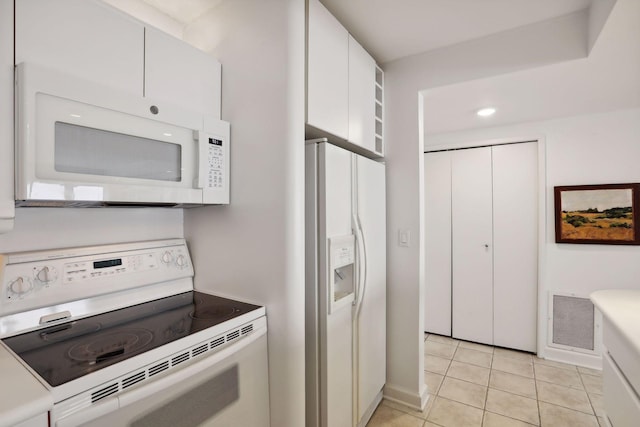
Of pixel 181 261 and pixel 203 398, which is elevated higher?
pixel 181 261

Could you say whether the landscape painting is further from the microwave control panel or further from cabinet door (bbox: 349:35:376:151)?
the microwave control panel

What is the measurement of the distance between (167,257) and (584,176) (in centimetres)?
344

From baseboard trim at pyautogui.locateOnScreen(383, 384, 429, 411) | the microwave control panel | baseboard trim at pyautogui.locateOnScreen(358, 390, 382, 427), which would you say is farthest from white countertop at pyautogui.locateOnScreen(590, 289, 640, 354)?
the microwave control panel

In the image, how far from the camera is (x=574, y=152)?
2.82 m

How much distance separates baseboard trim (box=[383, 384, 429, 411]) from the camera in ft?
7.02

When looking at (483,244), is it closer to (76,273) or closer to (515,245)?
(515,245)

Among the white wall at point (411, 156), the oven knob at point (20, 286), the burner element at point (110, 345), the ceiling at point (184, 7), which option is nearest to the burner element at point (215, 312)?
the burner element at point (110, 345)

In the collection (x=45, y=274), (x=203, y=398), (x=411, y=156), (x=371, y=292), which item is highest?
(x=411, y=156)

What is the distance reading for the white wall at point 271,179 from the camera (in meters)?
1.33

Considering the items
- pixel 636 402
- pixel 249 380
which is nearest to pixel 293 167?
pixel 249 380

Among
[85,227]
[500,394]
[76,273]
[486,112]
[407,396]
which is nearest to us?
[76,273]

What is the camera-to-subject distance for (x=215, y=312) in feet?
4.31

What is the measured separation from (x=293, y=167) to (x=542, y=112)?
2578mm

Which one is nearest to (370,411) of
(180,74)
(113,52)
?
(180,74)
